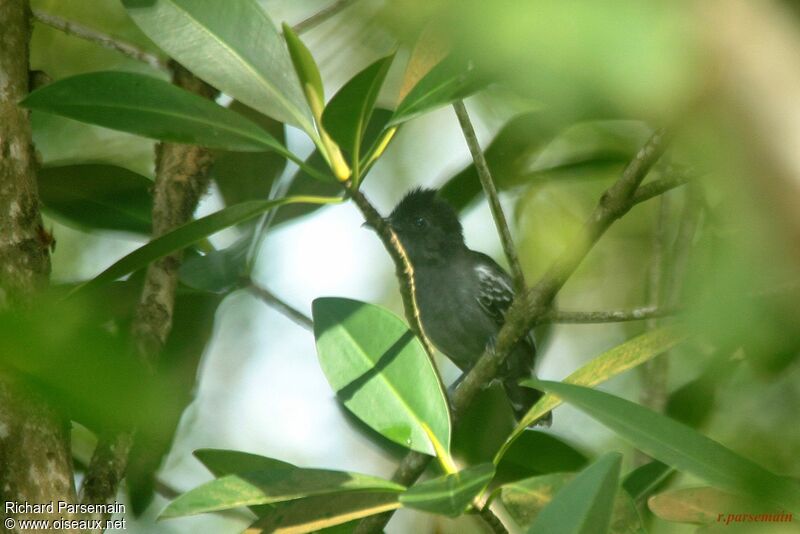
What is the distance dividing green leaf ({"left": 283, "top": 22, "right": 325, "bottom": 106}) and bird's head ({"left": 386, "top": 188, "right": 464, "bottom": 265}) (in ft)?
11.0

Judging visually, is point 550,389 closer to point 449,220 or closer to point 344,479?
point 344,479

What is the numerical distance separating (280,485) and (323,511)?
23 centimetres

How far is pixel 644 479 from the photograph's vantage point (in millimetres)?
3055

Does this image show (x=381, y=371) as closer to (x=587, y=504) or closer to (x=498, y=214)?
(x=498, y=214)

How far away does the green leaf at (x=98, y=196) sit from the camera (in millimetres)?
3594

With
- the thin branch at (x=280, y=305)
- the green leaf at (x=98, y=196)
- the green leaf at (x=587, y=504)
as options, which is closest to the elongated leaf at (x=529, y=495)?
the green leaf at (x=587, y=504)

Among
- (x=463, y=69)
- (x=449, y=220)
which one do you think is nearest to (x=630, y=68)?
(x=463, y=69)

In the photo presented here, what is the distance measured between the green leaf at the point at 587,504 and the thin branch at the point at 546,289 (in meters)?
0.85

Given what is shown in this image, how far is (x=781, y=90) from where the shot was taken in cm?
59

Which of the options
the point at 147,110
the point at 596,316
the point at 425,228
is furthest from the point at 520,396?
the point at 147,110

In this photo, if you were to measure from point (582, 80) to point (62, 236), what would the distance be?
578cm

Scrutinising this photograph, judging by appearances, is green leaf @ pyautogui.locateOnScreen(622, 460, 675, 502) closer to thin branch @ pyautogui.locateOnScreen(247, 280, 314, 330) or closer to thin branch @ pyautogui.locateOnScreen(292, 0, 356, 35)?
thin branch @ pyautogui.locateOnScreen(247, 280, 314, 330)

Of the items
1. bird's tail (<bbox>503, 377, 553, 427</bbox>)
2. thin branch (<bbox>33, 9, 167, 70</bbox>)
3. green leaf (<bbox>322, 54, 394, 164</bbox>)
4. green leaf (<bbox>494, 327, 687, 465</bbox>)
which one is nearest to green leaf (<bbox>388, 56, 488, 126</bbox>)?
green leaf (<bbox>322, 54, 394, 164</bbox>)

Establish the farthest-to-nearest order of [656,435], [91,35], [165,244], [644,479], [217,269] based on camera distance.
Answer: [217,269] → [91,35] → [644,479] → [165,244] → [656,435]
